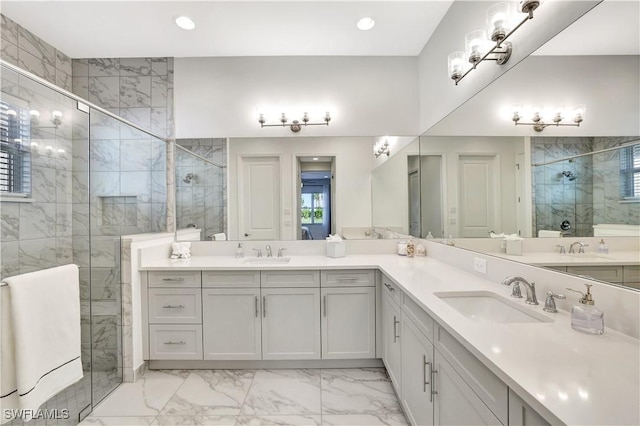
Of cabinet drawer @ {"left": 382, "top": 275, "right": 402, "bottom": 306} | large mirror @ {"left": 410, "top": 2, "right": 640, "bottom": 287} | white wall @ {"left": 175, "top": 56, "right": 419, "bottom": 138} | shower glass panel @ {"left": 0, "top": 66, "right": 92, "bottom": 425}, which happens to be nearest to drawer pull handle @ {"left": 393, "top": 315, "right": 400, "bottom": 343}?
cabinet drawer @ {"left": 382, "top": 275, "right": 402, "bottom": 306}

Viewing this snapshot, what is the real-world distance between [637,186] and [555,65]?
68 centimetres

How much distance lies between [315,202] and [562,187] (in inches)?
77.7

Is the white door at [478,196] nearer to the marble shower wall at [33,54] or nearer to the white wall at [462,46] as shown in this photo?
the white wall at [462,46]

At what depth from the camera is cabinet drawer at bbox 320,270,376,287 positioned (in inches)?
88.6

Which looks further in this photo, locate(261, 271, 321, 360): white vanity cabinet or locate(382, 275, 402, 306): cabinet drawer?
locate(261, 271, 321, 360): white vanity cabinet

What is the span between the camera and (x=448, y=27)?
7.23ft

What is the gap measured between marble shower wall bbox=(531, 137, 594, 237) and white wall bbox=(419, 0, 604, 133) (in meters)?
0.54

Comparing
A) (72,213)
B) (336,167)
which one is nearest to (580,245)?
(336,167)

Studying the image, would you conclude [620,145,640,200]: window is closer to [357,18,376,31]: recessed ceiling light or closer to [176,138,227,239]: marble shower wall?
[357,18,376,31]: recessed ceiling light

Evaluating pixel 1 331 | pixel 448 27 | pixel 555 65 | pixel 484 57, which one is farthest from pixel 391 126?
pixel 1 331

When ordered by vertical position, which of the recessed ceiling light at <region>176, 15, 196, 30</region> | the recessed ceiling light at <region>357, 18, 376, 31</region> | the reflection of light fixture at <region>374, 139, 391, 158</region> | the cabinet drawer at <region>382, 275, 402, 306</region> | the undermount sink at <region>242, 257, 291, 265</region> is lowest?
the cabinet drawer at <region>382, 275, 402, 306</region>

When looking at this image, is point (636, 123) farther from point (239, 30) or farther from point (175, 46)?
point (175, 46)

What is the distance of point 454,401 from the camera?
105cm

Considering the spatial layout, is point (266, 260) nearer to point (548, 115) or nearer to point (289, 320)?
point (289, 320)
